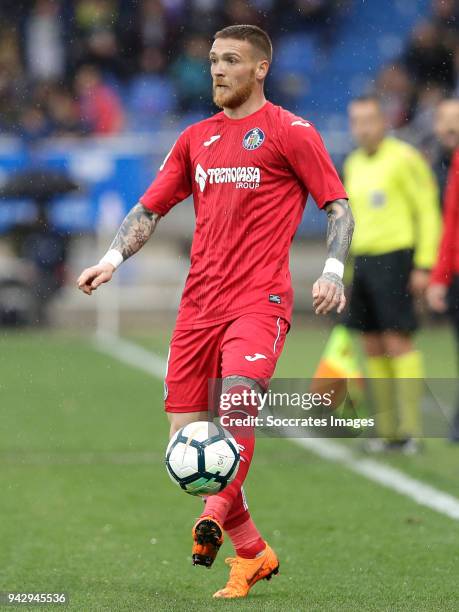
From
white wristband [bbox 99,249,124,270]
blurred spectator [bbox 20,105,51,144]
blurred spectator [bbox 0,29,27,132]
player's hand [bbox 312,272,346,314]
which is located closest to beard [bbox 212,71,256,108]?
white wristband [bbox 99,249,124,270]

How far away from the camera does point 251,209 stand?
5371 millimetres

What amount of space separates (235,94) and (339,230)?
0.69 m

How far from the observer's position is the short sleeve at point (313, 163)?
5332 mm

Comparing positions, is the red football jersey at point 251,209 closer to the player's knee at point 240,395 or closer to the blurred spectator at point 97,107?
the player's knee at point 240,395

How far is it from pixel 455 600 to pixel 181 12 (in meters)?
16.3

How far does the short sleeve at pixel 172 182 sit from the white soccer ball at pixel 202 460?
1165mm

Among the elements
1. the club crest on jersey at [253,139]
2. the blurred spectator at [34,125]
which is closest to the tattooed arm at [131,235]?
the club crest on jersey at [253,139]

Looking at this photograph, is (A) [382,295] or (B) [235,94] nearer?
(B) [235,94]

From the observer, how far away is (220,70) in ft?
17.9

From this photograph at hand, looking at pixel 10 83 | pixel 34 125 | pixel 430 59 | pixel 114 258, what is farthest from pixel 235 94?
pixel 430 59

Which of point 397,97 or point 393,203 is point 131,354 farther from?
point 397,97

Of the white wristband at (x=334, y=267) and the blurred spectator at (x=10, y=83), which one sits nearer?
the white wristband at (x=334, y=267)

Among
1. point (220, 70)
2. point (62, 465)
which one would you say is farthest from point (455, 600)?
point (62, 465)

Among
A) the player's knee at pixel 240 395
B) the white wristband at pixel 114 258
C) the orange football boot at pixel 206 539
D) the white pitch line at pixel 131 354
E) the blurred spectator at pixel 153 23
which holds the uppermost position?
the blurred spectator at pixel 153 23
